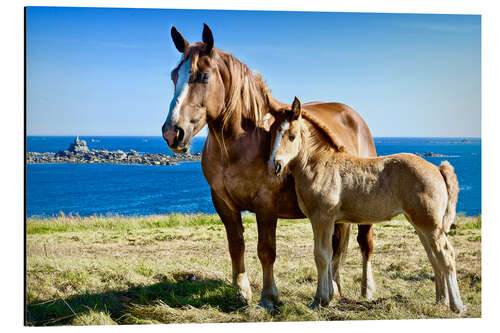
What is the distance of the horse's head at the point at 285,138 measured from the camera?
359 centimetres

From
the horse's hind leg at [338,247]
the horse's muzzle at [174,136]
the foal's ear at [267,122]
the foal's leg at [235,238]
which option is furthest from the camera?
the horse's hind leg at [338,247]

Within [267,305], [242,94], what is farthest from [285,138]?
[267,305]

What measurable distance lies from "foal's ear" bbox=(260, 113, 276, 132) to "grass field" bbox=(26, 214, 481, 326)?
4.98ft

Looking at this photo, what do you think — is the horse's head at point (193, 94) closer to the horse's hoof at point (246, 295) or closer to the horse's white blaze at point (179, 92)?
the horse's white blaze at point (179, 92)

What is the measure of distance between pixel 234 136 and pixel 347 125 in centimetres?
155

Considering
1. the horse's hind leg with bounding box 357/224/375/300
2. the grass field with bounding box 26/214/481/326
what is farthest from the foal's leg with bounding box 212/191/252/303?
the horse's hind leg with bounding box 357/224/375/300

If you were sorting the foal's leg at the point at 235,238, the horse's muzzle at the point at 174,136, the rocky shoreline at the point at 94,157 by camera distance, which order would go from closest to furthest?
the horse's muzzle at the point at 174,136 < the foal's leg at the point at 235,238 < the rocky shoreline at the point at 94,157

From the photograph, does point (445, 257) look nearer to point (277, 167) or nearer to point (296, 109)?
point (277, 167)

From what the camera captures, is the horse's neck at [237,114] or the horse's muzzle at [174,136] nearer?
the horse's muzzle at [174,136]

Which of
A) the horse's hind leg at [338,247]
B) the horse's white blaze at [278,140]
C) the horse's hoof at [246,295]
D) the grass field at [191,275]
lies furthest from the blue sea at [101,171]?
the horse's hoof at [246,295]

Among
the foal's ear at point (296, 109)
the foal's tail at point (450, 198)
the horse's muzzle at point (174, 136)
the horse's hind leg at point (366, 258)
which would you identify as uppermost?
the foal's ear at point (296, 109)

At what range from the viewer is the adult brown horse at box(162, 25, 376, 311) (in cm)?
355

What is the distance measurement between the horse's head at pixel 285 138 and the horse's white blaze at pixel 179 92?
74cm
